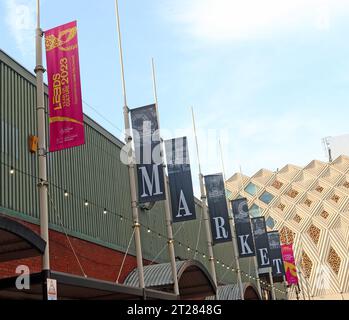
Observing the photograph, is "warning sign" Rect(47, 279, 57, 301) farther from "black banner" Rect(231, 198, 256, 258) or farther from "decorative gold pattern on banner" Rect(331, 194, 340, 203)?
"decorative gold pattern on banner" Rect(331, 194, 340, 203)

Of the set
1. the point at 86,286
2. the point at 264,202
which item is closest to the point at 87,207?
the point at 86,286

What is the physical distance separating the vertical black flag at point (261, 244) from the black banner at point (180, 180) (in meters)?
16.6

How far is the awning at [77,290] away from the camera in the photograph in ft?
49.8

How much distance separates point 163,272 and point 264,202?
6966 centimetres

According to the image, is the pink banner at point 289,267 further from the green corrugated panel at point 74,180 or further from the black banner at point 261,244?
the green corrugated panel at point 74,180

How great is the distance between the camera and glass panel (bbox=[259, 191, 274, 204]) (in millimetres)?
94875

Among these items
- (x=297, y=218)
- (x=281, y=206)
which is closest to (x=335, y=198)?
(x=297, y=218)

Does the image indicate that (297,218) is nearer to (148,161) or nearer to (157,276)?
(157,276)

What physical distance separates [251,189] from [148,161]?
76716 millimetres

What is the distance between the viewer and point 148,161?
22.2 meters

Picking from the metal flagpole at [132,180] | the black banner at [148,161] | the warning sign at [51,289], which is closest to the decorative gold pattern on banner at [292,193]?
the metal flagpole at [132,180]

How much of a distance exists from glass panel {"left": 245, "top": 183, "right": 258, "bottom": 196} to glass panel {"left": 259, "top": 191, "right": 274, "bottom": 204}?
153 cm

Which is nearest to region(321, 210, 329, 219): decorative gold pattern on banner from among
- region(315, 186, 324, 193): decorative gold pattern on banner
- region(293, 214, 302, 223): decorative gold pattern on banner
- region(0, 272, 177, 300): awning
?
region(293, 214, 302, 223): decorative gold pattern on banner
